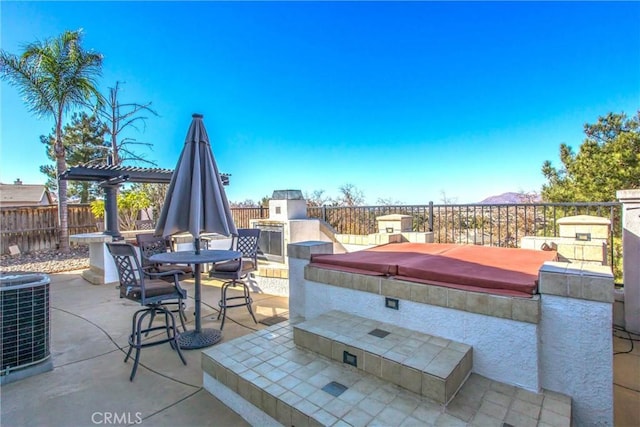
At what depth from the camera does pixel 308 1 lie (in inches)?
281

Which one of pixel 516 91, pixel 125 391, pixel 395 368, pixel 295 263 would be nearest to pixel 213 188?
pixel 295 263

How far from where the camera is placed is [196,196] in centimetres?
323

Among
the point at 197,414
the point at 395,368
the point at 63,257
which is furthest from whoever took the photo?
the point at 63,257

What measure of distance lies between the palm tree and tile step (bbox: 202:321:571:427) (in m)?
9.78

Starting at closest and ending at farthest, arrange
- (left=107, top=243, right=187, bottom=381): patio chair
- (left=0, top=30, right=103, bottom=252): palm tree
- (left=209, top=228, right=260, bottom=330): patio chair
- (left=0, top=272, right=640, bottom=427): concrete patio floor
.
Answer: (left=0, top=272, right=640, bottom=427): concrete patio floor < (left=107, top=243, right=187, bottom=381): patio chair < (left=209, top=228, right=260, bottom=330): patio chair < (left=0, top=30, right=103, bottom=252): palm tree

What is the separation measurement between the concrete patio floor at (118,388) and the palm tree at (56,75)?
7543 mm

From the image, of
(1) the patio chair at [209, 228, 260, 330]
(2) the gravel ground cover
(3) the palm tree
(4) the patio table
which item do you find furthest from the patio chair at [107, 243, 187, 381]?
(3) the palm tree

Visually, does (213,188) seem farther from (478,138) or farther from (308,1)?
(478,138)

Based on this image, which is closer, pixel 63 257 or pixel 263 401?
pixel 263 401

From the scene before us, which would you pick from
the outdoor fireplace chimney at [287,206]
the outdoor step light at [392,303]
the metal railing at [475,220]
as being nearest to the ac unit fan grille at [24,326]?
the outdoor step light at [392,303]

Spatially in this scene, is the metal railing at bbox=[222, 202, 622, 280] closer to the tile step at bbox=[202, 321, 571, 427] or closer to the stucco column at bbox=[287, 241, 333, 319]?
the stucco column at bbox=[287, 241, 333, 319]

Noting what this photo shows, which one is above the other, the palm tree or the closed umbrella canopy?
the palm tree

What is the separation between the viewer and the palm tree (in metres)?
7.97

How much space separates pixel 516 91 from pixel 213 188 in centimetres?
1150
